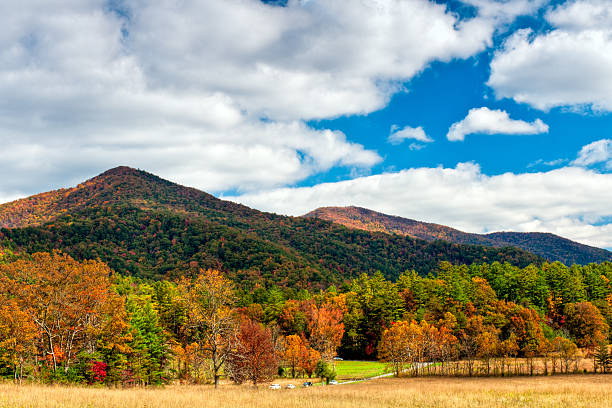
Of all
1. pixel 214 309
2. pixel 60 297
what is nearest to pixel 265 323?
pixel 60 297

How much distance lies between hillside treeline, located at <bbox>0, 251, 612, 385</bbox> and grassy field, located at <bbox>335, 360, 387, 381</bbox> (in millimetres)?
3504

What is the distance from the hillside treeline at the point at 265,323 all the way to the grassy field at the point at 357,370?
3.50 meters

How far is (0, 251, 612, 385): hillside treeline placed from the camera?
1810 inches

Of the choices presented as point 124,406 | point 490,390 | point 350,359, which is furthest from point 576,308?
point 124,406

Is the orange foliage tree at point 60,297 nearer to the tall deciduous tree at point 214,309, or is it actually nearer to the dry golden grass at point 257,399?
the tall deciduous tree at point 214,309

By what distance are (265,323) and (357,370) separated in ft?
108

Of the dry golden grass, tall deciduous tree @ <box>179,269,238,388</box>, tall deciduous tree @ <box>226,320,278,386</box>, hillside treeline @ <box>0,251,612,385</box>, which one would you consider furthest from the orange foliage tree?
the dry golden grass

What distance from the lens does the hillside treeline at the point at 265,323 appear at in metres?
46.0

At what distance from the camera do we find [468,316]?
9656 centimetres

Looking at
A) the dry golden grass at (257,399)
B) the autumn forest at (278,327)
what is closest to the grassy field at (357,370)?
the autumn forest at (278,327)

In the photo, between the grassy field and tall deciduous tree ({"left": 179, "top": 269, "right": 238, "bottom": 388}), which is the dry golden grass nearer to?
tall deciduous tree ({"left": 179, "top": 269, "right": 238, "bottom": 388})

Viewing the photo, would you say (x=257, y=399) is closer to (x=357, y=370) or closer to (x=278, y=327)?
(x=357, y=370)

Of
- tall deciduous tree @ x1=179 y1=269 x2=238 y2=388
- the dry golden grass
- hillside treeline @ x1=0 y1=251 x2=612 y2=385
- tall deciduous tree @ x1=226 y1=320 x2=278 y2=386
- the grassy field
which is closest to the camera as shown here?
the dry golden grass

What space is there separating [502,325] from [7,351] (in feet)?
282
